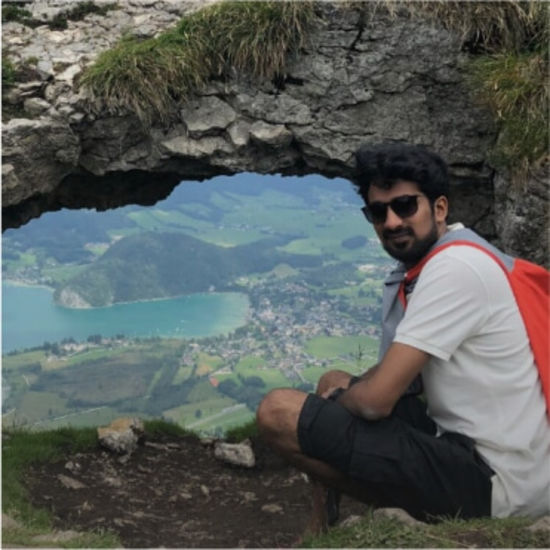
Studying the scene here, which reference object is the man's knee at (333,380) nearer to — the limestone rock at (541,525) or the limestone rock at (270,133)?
the limestone rock at (541,525)

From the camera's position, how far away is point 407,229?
236 inches

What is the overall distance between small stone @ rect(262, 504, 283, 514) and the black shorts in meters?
4.43

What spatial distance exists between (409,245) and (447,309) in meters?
0.82

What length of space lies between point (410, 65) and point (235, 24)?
7.48 feet

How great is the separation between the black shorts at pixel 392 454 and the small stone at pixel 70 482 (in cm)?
545

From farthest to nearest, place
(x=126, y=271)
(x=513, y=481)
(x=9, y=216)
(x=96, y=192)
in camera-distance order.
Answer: (x=126, y=271)
(x=96, y=192)
(x=9, y=216)
(x=513, y=481)

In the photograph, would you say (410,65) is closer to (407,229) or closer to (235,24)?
(235,24)

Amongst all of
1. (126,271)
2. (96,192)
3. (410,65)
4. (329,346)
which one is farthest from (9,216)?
(126,271)

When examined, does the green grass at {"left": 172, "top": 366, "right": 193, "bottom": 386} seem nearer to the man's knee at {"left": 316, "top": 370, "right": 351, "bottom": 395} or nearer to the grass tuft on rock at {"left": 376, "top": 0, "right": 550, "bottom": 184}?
the grass tuft on rock at {"left": 376, "top": 0, "right": 550, "bottom": 184}

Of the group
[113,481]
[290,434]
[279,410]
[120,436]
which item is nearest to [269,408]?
[279,410]

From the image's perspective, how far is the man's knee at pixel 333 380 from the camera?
6688mm

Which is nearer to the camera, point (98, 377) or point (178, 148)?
point (178, 148)

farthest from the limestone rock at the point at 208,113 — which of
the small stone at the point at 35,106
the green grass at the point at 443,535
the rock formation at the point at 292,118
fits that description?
the green grass at the point at 443,535

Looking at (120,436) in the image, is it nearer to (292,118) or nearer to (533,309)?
(292,118)
